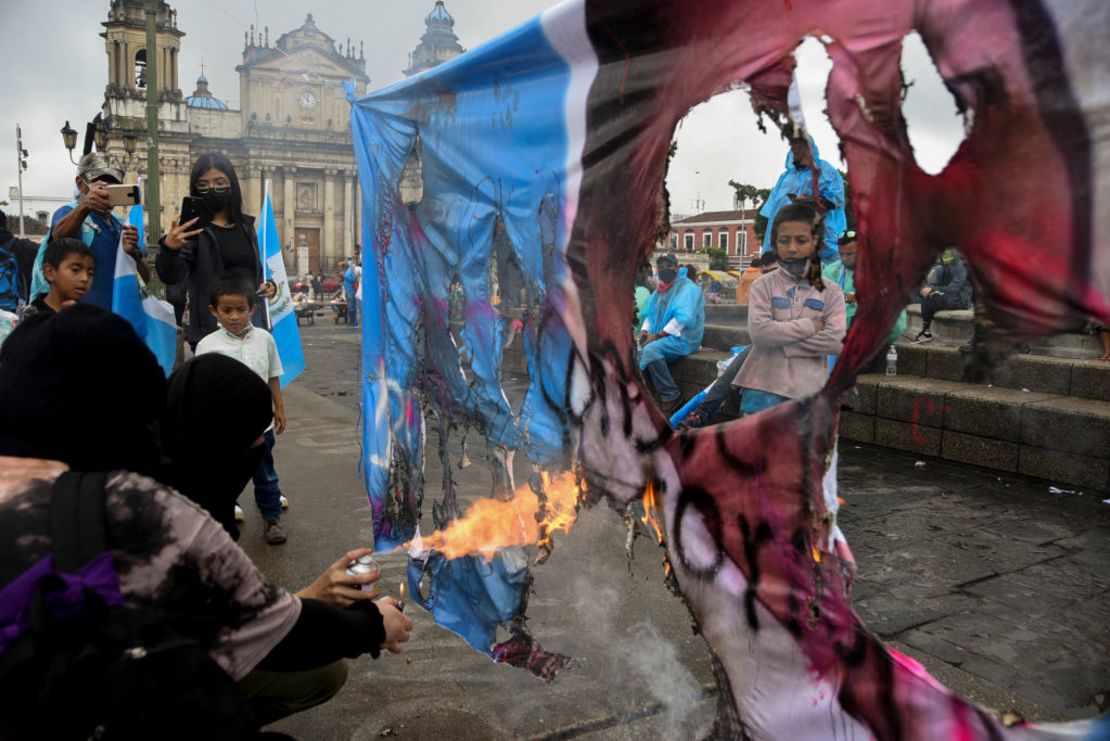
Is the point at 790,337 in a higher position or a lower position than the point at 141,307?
higher

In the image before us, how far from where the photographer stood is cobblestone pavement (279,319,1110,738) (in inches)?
121

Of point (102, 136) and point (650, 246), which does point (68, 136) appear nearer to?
point (650, 246)

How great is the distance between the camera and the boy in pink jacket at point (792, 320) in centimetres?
207

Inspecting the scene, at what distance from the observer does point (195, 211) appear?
4.74 m

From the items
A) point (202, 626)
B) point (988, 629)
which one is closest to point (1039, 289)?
point (202, 626)

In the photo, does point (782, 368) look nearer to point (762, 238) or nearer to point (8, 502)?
point (762, 238)

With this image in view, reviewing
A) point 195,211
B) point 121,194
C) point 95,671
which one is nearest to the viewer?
point 95,671

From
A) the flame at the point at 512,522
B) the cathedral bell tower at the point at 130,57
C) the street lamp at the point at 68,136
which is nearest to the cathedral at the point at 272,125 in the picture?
the cathedral bell tower at the point at 130,57

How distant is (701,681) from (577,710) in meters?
0.47

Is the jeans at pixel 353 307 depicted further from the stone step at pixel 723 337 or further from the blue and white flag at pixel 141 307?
the blue and white flag at pixel 141 307

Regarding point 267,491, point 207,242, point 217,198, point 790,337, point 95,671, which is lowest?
point 267,491

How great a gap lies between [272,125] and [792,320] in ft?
195

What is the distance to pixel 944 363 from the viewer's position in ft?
22.8

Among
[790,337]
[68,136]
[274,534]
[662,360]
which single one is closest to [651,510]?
[790,337]
